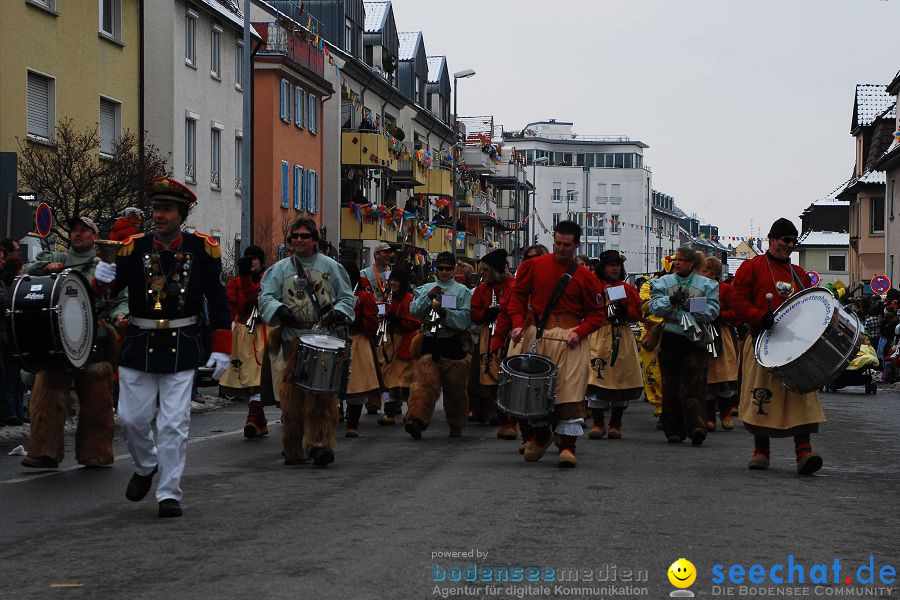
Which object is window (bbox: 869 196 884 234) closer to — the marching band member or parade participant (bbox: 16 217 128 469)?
the marching band member

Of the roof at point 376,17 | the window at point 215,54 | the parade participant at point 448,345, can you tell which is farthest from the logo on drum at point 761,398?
the roof at point 376,17

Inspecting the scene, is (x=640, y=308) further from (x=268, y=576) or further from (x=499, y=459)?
(x=268, y=576)

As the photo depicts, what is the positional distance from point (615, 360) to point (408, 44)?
186ft

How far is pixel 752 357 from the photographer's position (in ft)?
38.5

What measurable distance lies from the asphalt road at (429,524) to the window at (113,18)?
21785 mm

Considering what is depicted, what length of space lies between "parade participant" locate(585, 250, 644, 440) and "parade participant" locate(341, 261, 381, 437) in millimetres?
2291

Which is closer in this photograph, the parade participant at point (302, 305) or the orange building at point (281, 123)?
the parade participant at point (302, 305)

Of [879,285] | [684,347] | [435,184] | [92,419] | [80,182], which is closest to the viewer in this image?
[92,419]

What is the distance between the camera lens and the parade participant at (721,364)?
15.3 m

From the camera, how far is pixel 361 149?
5612cm

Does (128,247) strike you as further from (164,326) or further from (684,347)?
(684,347)

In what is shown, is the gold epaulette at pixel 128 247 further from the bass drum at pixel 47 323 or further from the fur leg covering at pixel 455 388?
the fur leg covering at pixel 455 388

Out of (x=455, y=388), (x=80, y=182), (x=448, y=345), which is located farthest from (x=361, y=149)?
(x=455, y=388)

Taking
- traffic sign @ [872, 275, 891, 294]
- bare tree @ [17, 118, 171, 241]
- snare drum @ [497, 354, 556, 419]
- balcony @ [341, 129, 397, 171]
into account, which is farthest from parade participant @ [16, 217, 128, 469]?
balcony @ [341, 129, 397, 171]
